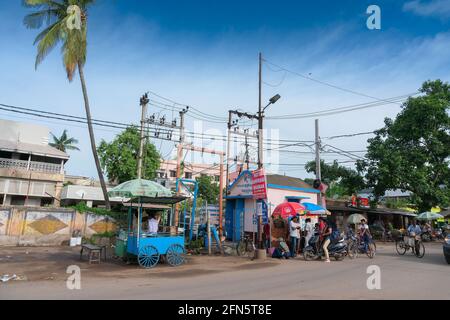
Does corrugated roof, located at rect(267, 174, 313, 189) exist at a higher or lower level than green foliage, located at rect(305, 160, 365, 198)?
lower

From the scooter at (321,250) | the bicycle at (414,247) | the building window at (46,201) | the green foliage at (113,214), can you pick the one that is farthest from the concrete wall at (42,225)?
the bicycle at (414,247)

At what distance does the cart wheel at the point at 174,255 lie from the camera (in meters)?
11.8

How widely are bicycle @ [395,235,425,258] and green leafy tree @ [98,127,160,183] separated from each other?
20.8 metres

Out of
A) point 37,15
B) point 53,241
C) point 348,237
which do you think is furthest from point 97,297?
point 37,15

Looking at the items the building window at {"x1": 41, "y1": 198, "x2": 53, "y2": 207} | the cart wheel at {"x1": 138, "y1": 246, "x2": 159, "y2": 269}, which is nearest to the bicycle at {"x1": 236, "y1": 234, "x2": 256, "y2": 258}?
the cart wheel at {"x1": 138, "y1": 246, "x2": 159, "y2": 269}

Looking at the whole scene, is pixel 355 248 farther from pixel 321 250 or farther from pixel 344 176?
pixel 344 176

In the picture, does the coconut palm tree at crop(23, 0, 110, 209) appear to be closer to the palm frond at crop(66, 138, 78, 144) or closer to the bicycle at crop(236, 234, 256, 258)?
the bicycle at crop(236, 234, 256, 258)

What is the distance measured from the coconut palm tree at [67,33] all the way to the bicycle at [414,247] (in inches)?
674

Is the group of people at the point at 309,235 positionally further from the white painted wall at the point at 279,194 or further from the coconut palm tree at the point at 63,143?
the coconut palm tree at the point at 63,143

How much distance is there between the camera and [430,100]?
87.1 feet

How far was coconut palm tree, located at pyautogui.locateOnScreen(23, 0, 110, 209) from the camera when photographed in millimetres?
18312
